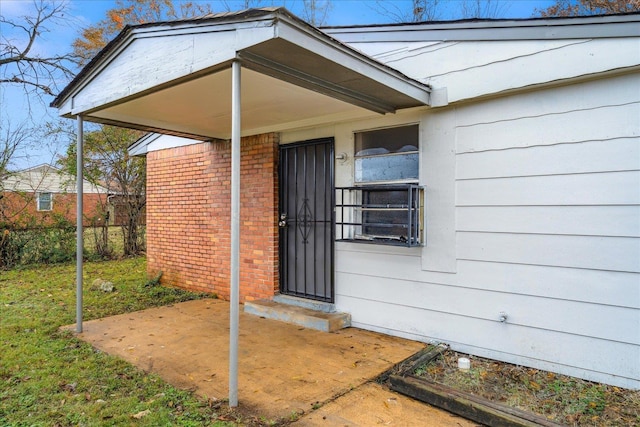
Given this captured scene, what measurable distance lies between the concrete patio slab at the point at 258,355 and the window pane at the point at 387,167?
1.70 metres

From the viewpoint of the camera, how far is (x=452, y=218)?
3.73 metres

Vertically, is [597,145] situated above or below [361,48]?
below

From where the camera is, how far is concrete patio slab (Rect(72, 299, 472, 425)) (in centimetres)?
290

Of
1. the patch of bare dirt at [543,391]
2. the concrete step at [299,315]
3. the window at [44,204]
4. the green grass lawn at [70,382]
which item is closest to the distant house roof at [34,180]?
the window at [44,204]

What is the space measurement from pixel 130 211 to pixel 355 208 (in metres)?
8.07

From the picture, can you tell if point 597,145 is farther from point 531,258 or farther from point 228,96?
point 228,96

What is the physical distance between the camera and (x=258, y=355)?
3639 millimetres

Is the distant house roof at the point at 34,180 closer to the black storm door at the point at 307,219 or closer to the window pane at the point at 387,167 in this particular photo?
the black storm door at the point at 307,219

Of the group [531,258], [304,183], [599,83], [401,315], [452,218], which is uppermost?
[599,83]

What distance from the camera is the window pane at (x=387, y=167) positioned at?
4.07m

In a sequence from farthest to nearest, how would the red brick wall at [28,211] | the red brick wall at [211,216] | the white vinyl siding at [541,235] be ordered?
the red brick wall at [28,211] → the red brick wall at [211,216] → the white vinyl siding at [541,235]

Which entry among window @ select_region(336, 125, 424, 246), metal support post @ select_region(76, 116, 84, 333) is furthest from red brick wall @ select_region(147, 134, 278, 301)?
metal support post @ select_region(76, 116, 84, 333)

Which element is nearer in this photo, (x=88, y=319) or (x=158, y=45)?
(x=158, y=45)

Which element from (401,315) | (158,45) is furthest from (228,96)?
(401,315)
